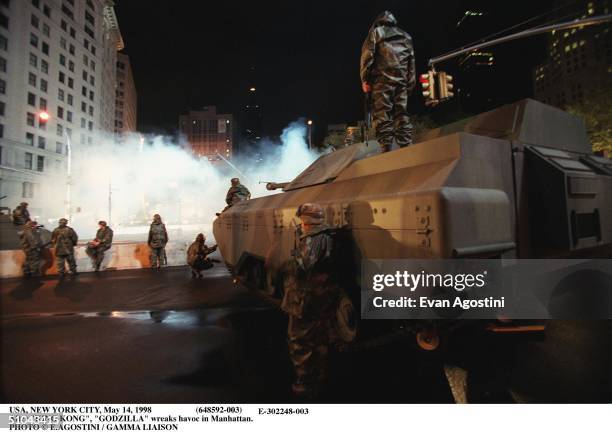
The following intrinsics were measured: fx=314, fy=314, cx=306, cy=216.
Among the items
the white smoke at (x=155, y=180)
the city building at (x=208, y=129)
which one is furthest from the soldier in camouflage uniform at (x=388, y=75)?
the city building at (x=208, y=129)

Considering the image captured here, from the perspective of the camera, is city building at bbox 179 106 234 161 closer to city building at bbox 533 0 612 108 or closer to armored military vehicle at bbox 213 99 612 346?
city building at bbox 533 0 612 108

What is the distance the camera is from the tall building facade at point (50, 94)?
2581cm

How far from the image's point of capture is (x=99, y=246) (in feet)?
28.8

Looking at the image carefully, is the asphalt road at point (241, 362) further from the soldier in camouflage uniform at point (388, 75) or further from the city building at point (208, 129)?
the city building at point (208, 129)

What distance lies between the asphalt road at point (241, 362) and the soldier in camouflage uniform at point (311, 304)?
0.24 m

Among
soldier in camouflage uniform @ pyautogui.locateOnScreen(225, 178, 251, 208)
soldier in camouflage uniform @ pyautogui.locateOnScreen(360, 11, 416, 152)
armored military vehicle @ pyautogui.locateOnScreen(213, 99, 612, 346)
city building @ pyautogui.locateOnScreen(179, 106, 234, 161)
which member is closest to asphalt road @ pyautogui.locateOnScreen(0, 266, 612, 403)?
armored military vehicle @ pyautogui.locateOnScreen(213, 99, 612, 346)

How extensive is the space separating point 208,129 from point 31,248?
8879 centimetres

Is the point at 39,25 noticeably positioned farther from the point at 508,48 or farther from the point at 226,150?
the point at 226,150

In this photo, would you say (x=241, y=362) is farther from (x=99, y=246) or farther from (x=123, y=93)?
(x=123, y=93)

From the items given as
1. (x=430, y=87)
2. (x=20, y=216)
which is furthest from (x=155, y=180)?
(x=430, y=87)

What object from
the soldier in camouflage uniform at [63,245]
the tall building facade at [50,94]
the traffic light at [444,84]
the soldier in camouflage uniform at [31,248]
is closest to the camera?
the traffic light at [444,84]

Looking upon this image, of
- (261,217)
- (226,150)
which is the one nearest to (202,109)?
(226,150)

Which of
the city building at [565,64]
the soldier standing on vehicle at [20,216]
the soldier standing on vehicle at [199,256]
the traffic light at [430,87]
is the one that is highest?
the city building at [565,64]

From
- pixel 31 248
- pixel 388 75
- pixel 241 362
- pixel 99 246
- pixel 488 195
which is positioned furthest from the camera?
pixel 99 246
